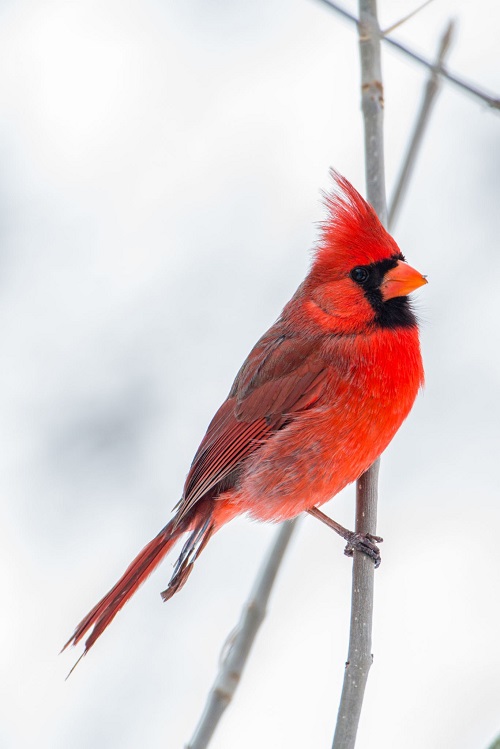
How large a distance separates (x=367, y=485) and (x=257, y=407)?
0.45 m

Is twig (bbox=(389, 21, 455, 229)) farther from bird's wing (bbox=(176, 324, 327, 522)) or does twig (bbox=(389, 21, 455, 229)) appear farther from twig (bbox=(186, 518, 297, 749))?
twig (bbox=(186, 518, 297, 749))

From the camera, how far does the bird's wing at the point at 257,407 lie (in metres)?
2.50

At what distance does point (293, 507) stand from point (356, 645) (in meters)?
0.69

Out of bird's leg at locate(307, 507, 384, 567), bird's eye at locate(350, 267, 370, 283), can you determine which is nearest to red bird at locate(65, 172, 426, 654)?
bird's eye at locate(350, 267, 370, 283)

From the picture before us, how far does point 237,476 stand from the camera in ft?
8.42

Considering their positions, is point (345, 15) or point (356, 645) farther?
point (345, 15)

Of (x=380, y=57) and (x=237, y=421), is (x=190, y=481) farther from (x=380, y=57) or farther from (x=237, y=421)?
(x=380, y=57)

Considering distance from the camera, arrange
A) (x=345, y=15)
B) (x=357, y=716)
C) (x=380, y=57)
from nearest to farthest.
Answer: (x=357, y=716) → (x=345, y=15) → (x=380, y=57)

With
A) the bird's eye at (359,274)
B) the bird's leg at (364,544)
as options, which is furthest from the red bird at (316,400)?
the bird's leg at (364,544)

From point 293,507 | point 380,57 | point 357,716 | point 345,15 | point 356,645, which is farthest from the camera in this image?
point 293,507

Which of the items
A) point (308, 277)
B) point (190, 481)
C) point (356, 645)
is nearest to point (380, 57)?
point (308, 277)

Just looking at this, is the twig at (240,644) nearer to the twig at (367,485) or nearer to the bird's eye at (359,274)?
the twig at (367,485)

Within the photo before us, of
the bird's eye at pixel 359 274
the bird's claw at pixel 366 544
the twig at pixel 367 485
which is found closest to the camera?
the twig at pixel 367 485

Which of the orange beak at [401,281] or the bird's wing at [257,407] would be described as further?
the bird's wing at [257,407]
